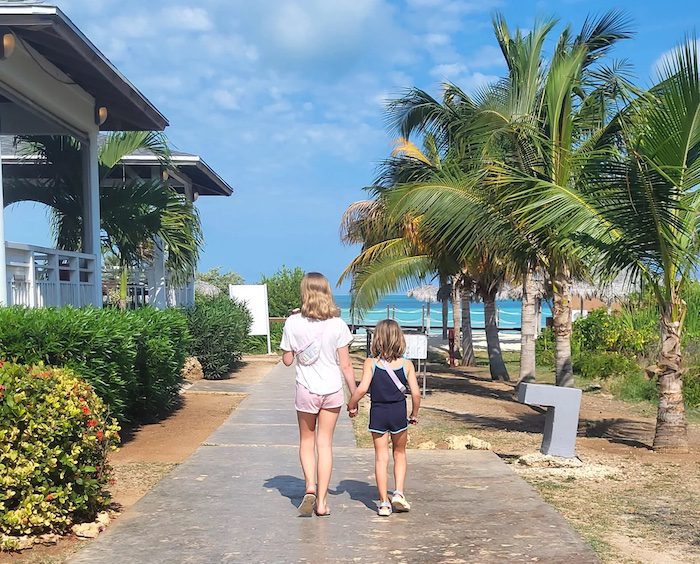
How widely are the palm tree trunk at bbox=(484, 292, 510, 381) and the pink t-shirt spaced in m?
15.4

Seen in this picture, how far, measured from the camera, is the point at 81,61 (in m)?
9.77

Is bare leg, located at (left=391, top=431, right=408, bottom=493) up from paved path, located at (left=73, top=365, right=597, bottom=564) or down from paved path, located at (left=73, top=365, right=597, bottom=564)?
up

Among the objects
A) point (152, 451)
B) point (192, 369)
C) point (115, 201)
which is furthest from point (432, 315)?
point (152, 451)

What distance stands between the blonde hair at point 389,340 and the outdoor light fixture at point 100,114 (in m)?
7.49

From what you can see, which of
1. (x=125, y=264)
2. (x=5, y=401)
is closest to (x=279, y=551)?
(x=5, y=401)

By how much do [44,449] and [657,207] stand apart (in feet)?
22.2

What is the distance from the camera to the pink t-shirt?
572cm

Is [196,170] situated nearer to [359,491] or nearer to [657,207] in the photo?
[657,207]

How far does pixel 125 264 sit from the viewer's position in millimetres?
15047

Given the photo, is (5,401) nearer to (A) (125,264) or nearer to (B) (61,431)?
(B) (61,431)

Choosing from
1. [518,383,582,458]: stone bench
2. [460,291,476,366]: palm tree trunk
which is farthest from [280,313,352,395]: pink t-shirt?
[460,291,476,366]: palm tree trunk

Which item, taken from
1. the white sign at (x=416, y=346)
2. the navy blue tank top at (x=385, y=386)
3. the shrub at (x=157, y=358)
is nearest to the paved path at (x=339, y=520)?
the navy blue tank top at (x=385, y=386)

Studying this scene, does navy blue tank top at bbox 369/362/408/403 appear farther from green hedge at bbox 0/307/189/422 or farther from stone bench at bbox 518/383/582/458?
stone bench at bbox 518/383/582/458

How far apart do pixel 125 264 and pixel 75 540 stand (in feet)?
33.2
